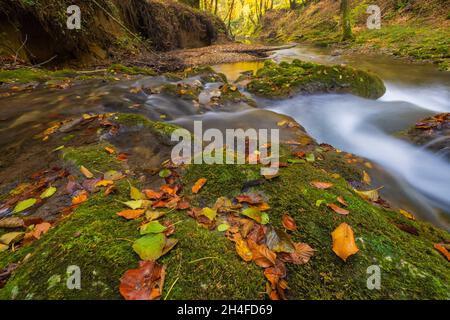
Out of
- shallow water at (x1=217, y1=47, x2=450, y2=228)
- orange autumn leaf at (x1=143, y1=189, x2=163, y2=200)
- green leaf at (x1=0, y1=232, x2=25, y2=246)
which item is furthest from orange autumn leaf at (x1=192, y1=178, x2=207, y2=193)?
shallow water at (x1=217, y1=47, x2=450, y2=228)

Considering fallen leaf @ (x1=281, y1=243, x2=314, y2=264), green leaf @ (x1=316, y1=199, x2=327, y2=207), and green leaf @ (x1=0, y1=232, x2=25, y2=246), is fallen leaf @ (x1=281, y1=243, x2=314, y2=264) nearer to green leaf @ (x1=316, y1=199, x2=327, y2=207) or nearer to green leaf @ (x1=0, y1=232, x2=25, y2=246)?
green leaf @ (x1=316, y1=199, x2=327, y2=207)

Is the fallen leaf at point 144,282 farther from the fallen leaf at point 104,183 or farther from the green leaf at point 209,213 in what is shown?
the fallen leaf at point 104,183

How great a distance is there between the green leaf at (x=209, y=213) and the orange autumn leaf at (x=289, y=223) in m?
0.50

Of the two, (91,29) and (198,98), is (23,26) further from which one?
(198,98)

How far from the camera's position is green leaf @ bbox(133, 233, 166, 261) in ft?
4.78

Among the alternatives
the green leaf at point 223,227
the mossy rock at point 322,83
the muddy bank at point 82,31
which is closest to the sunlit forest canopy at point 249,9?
the muddy bank at point 82,31

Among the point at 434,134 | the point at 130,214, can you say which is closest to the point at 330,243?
the point at 130,214

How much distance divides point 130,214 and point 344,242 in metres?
1.44

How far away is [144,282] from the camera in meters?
1.33

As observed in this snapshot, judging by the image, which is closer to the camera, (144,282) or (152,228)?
(144,282)

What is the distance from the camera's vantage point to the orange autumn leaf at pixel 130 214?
1.80 metres

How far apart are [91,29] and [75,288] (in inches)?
502

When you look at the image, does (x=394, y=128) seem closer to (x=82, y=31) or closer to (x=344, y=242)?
(x=344, y=242)

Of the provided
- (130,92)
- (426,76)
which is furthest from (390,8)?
(130,92)
